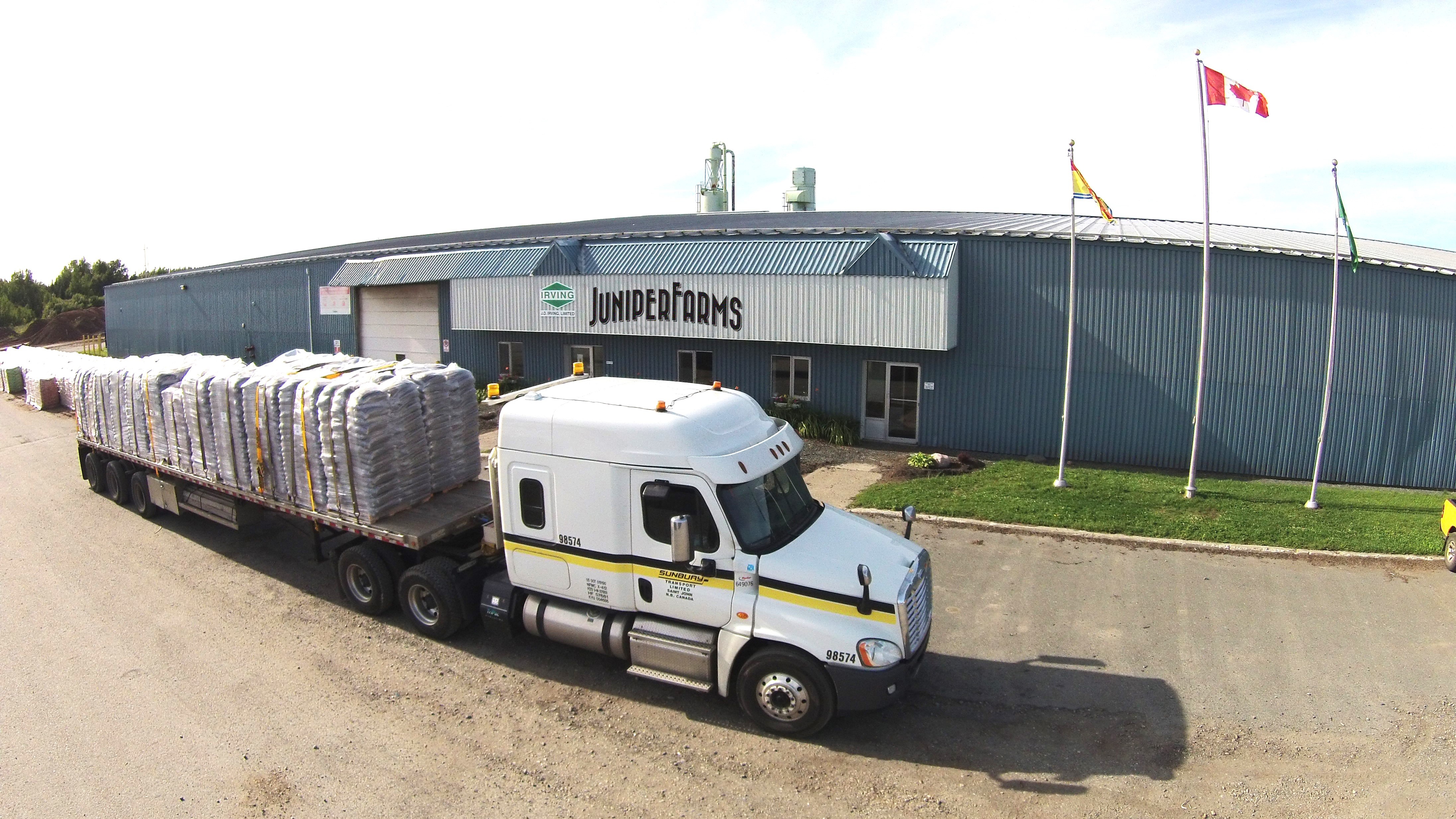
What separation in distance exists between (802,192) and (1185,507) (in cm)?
2335

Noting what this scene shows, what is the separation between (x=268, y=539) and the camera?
13125 millimetres

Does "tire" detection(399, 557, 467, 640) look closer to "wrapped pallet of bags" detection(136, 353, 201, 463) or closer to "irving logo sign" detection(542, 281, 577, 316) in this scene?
"wrapped pallet of bags" detection(136, 353, 201, 463)

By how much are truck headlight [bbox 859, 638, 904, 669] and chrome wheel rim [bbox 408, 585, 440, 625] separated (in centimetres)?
503

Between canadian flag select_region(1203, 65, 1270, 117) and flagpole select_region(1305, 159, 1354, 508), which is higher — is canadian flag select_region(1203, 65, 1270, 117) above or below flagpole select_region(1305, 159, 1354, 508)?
above

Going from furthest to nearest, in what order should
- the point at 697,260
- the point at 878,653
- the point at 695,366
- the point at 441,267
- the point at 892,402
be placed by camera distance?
1. the point at 441,267
2. the point at 695,366
3. the point at 697,260
4. the point at 892,402
5. the point at 878,653

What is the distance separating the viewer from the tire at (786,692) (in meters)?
7.12

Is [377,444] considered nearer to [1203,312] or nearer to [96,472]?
[96,472]

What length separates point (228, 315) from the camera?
1459 inches

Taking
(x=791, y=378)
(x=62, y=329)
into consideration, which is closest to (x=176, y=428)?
(x=791, y=378)

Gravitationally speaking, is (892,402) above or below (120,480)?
above

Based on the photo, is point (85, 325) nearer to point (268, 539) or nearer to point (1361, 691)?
point (268, 539)

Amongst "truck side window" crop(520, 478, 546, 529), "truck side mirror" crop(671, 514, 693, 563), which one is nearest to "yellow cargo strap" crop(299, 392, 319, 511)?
"truck side window" crop(520, 478, 546, 529)

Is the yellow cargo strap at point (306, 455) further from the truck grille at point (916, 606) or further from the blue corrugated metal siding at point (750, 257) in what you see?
the blue corrugated metal siding at point (750, 257)

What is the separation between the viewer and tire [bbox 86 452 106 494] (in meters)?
15.4
